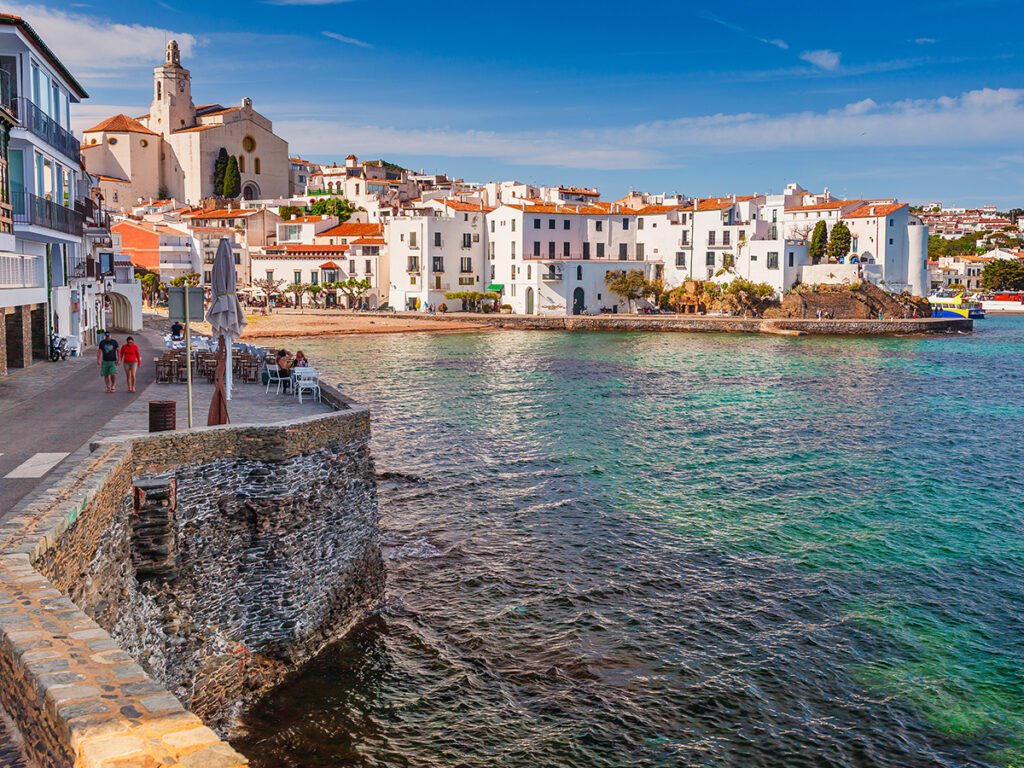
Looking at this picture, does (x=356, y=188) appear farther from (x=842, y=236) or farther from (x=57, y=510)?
(x=57, y=510)

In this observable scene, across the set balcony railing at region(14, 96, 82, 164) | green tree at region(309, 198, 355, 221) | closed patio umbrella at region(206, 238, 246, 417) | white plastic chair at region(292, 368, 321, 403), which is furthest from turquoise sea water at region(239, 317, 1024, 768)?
green tree at region(309, 198, 355, 221)

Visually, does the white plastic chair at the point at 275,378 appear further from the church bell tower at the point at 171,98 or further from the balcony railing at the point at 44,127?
the church bell tower at the point at 171,98

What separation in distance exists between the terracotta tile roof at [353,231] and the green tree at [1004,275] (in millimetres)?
105985

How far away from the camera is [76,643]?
589 cm

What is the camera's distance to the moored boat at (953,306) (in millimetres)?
96375

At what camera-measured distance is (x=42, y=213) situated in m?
26.3

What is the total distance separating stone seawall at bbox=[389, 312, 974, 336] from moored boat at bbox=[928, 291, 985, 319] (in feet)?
50.8

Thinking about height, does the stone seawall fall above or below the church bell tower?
below

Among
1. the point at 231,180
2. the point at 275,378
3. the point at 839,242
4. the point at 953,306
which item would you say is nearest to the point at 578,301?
the point at 839,242

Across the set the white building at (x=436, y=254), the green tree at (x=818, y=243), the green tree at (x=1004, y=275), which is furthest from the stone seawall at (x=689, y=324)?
the green tree at (x=1004, y=275)

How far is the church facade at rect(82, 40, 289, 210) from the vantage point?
393 feet

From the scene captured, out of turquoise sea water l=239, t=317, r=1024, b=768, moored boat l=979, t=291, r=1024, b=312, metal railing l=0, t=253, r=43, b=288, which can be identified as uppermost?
moored boat l=979, t=291, r=1024, b=312

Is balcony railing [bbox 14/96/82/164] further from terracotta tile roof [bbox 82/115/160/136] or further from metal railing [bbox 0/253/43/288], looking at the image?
terracotta tile roof [bbox 82/115/160/136]

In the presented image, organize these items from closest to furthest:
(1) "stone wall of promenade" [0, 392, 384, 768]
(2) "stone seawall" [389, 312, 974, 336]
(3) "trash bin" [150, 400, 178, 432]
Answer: (1) "stone wall of promenade" [0, 392, 384, 768] → (3) "trash bin" [150, 400, 178, 432] → (2) "stone seawall" [389, 312, 974, 336]
